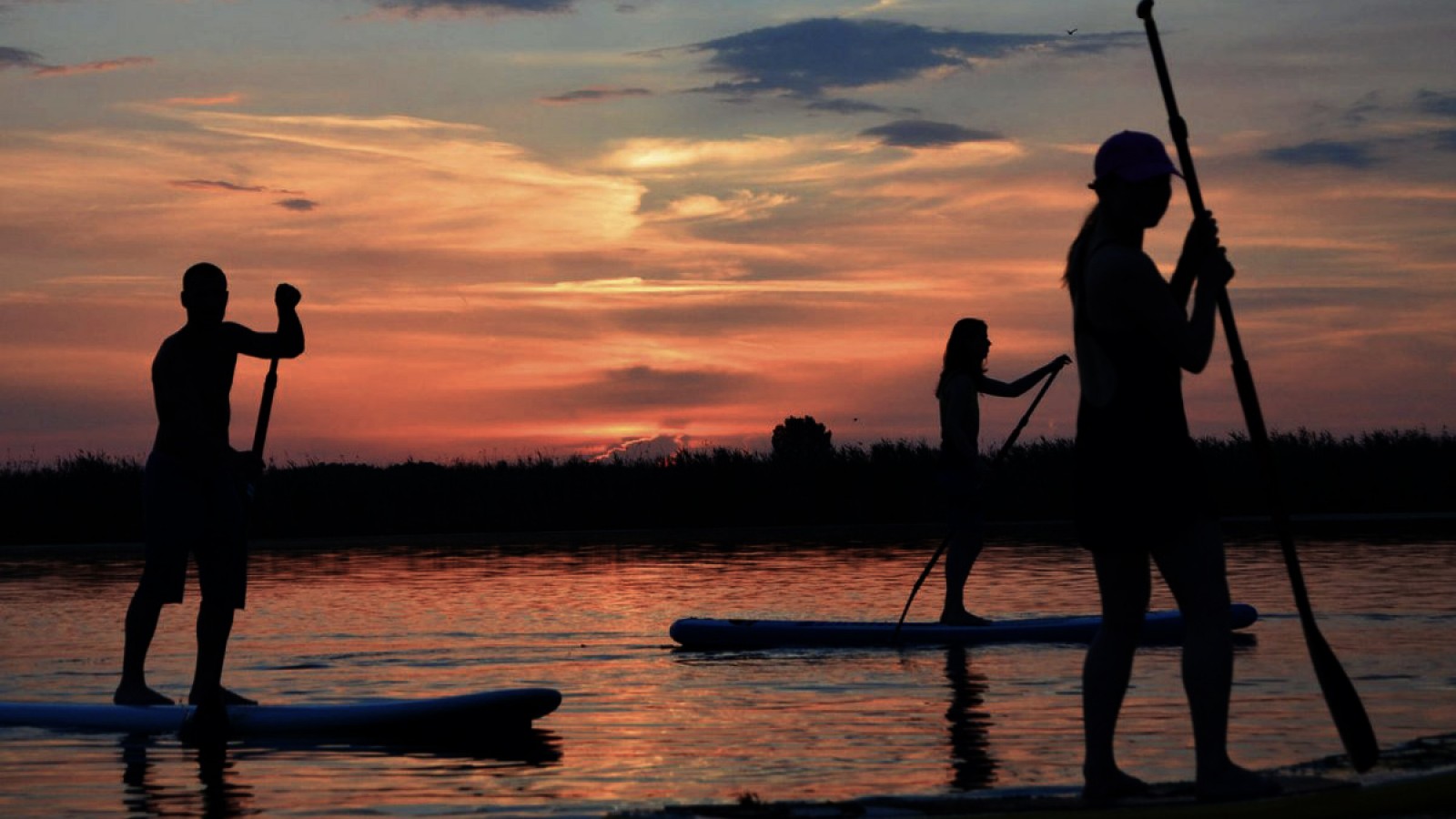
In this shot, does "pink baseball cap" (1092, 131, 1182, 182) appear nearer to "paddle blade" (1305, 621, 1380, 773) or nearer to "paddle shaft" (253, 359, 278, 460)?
"paddle blade" (1305, 621, 1380, 773)

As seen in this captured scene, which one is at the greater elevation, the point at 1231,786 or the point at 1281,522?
the point at 1281,522

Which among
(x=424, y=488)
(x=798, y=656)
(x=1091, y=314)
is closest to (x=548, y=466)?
(x=424, y=488)

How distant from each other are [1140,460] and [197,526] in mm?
4868

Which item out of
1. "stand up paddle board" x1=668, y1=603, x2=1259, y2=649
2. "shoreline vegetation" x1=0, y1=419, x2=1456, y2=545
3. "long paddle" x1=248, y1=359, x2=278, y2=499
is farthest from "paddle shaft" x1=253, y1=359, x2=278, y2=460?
"shoreline vegetation" x1=0, y1=419, x2=1456, y2=545

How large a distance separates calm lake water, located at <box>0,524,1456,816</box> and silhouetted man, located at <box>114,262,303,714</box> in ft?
2.28

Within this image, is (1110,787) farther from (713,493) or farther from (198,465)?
(713,493)

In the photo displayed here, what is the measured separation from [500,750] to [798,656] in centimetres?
391

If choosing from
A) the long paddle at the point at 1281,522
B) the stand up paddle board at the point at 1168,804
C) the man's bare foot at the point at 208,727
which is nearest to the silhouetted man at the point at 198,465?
the man's bare foot at the point at 208,727

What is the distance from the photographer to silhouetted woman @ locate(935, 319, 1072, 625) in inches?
488

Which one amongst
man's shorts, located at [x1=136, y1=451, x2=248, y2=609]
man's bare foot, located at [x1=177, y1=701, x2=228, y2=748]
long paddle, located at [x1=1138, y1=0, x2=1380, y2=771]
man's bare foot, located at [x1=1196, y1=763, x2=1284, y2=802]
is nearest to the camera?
man's bare foot, located at [x1=1196, y1=763, x2=1284, y2=802]

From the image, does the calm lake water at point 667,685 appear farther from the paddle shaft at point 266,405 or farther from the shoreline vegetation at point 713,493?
the shoreline vegetation at point 713,493

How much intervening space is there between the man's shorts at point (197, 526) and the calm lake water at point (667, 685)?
780 millimetres

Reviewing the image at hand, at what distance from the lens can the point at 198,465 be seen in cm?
896

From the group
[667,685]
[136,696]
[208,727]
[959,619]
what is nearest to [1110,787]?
[208,727]
